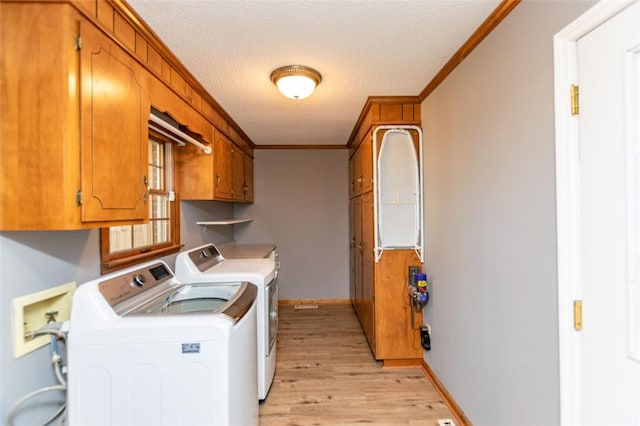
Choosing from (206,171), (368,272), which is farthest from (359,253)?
(206,171)

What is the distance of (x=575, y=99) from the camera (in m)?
1.11

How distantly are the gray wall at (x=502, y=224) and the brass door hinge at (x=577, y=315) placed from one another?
0.07m

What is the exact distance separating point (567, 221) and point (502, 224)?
388 millimetres

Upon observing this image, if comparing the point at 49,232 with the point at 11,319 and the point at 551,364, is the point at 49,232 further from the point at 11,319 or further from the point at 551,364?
the point at 551,364

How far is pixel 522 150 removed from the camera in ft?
4.46

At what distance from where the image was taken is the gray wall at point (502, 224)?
122cm

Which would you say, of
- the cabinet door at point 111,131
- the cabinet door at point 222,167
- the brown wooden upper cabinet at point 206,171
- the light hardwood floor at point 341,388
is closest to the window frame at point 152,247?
the brown wooden upper cabinet at point 206,171

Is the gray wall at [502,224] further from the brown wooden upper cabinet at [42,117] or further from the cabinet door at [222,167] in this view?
the cabinet door at [222,167]

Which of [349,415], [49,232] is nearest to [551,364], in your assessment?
[349,415]

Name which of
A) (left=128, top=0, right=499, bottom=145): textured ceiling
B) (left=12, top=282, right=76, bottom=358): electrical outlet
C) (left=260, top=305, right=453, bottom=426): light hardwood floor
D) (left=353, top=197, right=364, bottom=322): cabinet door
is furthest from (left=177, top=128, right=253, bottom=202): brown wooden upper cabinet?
(left=260, top=305, right=453, bottom=426): light hardwood floor

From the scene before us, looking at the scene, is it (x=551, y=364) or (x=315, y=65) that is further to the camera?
(x=315, y=65)

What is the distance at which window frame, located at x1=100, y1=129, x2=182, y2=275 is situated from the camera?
160 cm

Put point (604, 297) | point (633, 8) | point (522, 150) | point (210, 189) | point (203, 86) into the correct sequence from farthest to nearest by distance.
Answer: point (210, 189), point (203, 86), point (522, 150), point (604, 297), point (633, 8)

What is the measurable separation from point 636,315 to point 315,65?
1934 mm
